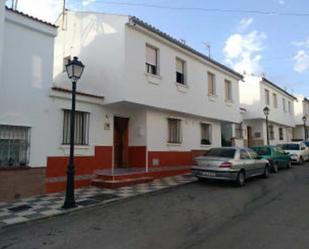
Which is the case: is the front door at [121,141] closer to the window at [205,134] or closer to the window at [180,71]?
the window at [180,71]

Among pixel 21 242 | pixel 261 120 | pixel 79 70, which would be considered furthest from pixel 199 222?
pixel 261 120

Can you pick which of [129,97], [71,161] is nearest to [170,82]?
A: [129,97]

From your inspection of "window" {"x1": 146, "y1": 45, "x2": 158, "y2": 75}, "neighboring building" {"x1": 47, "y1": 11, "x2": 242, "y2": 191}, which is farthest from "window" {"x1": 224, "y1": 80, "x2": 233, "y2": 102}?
"window" {"x1": 146, "y1": 45, "x2": 158, "y2": 75}

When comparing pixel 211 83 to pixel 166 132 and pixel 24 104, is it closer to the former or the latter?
pixel 166 132

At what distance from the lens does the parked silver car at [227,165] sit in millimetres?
12016

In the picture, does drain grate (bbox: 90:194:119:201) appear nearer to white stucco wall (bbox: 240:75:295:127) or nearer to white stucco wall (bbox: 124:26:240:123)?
white stucco wall (bbox: 124:26:240:123)

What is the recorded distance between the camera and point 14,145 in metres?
10.1

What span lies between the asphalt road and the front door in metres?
4.18

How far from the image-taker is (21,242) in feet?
20.0

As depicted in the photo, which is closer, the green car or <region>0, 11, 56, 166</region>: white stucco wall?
<region>0, 11, 56, 166</region>: white stucco wall

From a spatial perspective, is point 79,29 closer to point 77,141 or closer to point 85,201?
point 77,141

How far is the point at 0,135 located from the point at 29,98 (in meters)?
1.58

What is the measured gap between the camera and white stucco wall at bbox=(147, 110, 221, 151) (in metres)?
14.6

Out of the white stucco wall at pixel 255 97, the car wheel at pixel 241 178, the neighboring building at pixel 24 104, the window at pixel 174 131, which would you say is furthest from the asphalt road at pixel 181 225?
the white stucco wall at pixel 255 97
